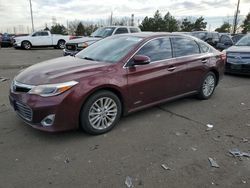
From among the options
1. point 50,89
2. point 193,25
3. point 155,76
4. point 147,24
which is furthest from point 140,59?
point 193,25

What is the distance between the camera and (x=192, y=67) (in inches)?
219

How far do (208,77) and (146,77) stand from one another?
2.18 meters

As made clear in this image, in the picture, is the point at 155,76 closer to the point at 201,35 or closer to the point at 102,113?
the point at 102,113

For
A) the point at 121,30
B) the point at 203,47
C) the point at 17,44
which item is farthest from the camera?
the point at 17,44

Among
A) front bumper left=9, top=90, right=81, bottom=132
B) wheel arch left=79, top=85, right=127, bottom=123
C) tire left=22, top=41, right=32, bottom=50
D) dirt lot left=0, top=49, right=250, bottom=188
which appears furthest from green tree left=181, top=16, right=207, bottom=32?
front bumper left=9, top=90, right=81, bottom=132

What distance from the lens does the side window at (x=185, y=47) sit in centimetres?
533

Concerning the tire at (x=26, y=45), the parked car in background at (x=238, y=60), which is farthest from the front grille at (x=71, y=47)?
the tire at (x=26, y=45)

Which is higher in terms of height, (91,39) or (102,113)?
(91,39)

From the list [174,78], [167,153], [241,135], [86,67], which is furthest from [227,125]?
[86,67]

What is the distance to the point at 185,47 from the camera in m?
5.57

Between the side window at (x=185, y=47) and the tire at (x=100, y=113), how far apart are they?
1820 mm

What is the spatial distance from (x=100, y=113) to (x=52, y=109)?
0.80 meters

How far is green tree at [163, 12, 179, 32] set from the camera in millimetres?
56375

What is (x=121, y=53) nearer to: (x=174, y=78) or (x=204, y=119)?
(x=174, y=78)
